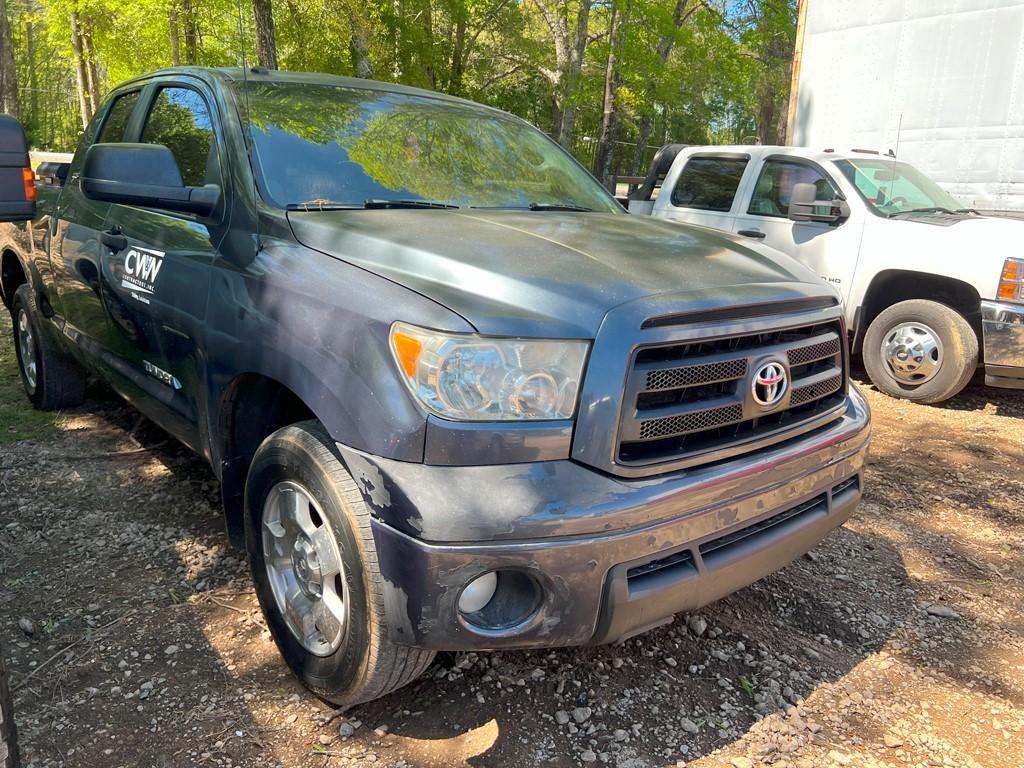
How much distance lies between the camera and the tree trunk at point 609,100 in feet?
50.9

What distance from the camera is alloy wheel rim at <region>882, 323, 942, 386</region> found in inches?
232

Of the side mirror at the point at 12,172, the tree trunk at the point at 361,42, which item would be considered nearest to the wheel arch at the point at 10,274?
the side mirror at the point at 12,172

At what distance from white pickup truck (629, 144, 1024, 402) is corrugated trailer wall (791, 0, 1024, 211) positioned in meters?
0.88

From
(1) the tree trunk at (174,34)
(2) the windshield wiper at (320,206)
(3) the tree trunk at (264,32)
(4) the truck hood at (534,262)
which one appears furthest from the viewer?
(1) the tree trunk at (174,34)

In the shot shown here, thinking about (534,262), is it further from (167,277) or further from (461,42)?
(461,42)

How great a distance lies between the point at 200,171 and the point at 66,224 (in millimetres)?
1434

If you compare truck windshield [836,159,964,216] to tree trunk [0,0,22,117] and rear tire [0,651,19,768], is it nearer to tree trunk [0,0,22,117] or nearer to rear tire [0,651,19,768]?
rear tire [0,651,19,768]

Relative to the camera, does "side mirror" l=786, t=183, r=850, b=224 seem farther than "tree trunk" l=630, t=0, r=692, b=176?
No

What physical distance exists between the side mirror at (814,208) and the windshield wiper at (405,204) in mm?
3921

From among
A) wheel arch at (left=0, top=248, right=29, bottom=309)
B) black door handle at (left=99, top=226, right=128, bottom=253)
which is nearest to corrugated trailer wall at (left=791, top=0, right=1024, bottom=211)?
black door handle at (left=99, top=226, right=128, bottom=253)

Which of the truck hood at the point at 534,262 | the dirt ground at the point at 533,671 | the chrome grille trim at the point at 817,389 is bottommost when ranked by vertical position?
the dirt ground at the point at 533,671

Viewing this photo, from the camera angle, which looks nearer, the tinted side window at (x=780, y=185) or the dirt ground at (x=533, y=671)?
the dirt ground at (x=533, y=671)

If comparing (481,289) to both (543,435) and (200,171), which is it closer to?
(543,435)

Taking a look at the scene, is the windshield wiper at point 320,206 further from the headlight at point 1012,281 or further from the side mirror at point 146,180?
the headlight at point 1012,281
